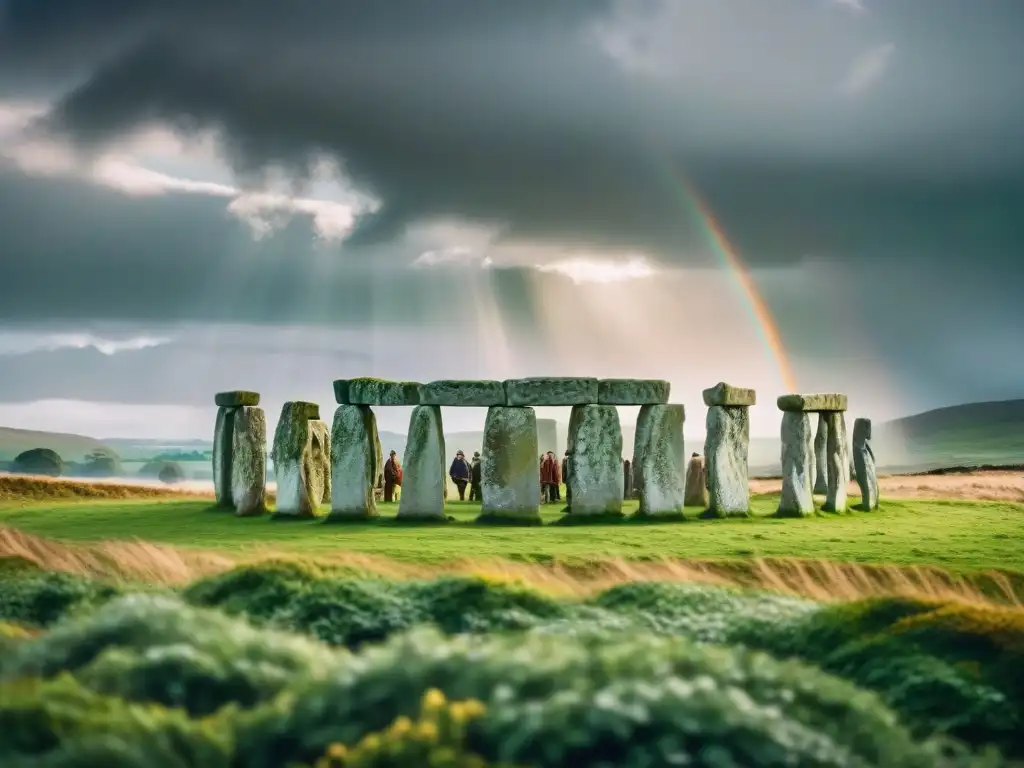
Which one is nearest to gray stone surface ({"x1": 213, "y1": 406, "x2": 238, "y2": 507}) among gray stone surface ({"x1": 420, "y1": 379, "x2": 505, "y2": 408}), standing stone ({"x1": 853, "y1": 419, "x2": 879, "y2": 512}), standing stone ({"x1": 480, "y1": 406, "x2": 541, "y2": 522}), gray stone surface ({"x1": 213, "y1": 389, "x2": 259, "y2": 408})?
gray stone surface ({"x1": 213, "y1": 389, "x2": 259, "y2": 408})

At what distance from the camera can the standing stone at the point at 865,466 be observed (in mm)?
29781

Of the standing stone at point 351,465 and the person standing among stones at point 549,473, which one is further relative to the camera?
the person standing among stones at point 549,473

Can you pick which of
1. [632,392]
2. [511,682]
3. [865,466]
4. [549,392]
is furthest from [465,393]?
[511,682]

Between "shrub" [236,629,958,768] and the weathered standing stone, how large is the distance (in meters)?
18.7

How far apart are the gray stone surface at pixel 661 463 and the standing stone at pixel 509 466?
259 centimetres

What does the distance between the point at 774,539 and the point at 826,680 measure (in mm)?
14075

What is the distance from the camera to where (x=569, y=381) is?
81.1 ft

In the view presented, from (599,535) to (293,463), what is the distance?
26.1 feet

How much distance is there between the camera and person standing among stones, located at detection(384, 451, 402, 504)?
1278 inches

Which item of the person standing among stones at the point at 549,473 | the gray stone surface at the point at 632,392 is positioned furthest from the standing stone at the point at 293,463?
the person standing among stones at the point at 549,473

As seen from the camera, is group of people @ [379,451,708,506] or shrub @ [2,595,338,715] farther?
group of people @ [379,451,708,506]

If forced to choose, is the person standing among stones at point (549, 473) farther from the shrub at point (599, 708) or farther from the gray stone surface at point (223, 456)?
the shrub at point (599, 708)

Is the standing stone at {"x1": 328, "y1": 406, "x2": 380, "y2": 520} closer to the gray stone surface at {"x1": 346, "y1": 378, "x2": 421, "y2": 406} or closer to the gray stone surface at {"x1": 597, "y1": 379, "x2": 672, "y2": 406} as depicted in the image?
the gray stone surface at {"x1": 346, "y1": 378, "x2": 421, "y2": 406}

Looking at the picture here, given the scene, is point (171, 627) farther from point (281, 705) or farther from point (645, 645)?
point (645, 645)
